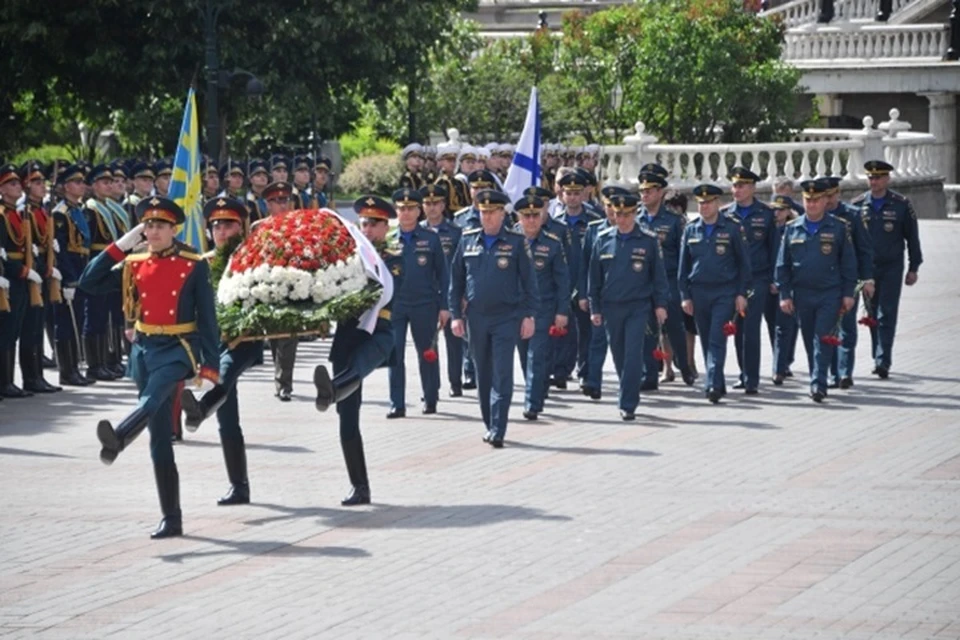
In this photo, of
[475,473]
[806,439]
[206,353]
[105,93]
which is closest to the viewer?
[206,353]

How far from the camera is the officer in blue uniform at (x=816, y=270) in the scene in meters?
19.8

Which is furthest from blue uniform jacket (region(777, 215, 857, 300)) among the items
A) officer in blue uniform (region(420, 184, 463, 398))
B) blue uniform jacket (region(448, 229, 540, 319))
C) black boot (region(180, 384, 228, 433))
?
black boot (region(180, 384, 228, 433))

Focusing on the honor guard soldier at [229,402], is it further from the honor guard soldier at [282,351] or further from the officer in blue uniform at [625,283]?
the honor guard soldier at [282,351]

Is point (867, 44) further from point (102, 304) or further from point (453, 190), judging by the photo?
point (102, 304)

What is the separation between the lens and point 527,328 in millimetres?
17219

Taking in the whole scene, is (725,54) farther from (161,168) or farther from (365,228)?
(365,228)

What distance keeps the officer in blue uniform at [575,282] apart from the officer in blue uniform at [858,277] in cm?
212

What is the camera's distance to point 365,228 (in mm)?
16422

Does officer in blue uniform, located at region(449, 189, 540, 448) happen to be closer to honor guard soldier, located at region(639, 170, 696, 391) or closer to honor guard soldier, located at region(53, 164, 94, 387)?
honor guard soldier, located at region(639, 170, 696, 391)

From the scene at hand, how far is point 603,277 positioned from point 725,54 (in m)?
25.6

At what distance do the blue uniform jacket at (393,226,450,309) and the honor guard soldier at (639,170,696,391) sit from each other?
87.3 inches

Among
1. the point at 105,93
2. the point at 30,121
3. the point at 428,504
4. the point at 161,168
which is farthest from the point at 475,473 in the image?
the point at 30,121

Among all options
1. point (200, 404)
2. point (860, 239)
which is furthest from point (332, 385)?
point (860, 239)

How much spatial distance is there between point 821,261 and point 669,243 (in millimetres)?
1534
